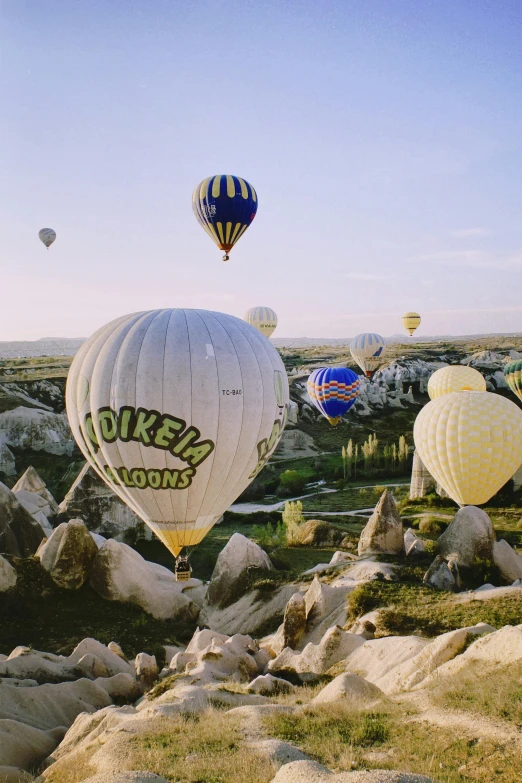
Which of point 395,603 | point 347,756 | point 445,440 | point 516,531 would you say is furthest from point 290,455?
point 347,756

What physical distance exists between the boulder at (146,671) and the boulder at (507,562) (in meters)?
12.1

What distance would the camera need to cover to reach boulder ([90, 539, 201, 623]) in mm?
22781

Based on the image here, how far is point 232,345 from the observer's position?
51.5ft

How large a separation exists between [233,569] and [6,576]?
316 inches

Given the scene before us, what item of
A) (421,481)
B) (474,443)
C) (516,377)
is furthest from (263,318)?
(474,443)

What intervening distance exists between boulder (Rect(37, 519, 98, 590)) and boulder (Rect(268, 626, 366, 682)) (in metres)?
9.72

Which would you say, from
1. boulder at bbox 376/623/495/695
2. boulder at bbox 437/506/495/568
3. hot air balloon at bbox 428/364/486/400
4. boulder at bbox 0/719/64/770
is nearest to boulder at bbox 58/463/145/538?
boulder at bbox 437/506/495/568

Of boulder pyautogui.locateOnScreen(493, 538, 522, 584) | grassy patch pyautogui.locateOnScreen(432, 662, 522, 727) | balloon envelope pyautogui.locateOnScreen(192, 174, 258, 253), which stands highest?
balloon envelope pyautogui.locateOnScreen(192, 174, 258, 253)

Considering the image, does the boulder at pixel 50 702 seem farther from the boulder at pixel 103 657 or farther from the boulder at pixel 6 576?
the boulder at pixel 6 576

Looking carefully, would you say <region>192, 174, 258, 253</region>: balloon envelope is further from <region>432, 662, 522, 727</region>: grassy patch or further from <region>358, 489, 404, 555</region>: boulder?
<region>432, 662, 522, 727</region>: grassy patch

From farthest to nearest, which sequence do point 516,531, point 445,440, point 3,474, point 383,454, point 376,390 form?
1. point 376,390
2. point 383,454
3. point 3,474
4. point 516,531
5. point 445,440

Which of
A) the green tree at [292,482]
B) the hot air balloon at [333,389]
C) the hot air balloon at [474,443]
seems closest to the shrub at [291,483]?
→ the green tree at [292,482]

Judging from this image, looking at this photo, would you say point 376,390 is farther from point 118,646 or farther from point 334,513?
point 118,646

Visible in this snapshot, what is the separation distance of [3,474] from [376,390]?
54453mm
